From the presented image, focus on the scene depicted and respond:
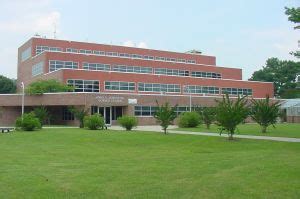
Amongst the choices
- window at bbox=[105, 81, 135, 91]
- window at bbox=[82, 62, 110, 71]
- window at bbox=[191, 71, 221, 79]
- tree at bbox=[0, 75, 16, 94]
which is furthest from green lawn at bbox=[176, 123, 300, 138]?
tree at bbox=[0, 75, 16, 94]

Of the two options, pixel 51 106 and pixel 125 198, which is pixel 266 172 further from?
pixel 51 106

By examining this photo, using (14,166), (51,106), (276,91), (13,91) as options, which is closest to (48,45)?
(13,91)

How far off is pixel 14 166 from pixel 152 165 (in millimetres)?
4267

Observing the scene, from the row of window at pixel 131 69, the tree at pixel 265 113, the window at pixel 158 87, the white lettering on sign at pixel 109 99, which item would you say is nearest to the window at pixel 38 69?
the row of window at pixel 131 69

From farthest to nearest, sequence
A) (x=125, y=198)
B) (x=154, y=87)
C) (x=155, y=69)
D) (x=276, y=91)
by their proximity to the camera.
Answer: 1. (x=276, y=91)
2. (x=155, y=69)
3. (x=154, y=87)
4. (x=125, y=198)

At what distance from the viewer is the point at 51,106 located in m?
62.8

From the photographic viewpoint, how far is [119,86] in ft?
227

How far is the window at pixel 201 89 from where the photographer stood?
76.4 metres

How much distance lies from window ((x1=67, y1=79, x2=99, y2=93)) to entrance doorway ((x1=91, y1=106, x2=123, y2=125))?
22.2ft

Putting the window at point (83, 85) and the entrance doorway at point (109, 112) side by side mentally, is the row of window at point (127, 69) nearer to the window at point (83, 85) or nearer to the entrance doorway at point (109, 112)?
the window at point (83, 85)

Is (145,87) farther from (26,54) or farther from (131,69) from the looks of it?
(26,54)

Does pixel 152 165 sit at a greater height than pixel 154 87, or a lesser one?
lesser

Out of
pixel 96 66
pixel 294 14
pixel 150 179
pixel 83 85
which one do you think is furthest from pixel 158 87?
pixel 150 179

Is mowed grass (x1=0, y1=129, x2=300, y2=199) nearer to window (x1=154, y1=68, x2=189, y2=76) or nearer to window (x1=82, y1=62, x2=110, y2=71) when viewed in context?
window (x1=82, y1=62, x2=110, y2=71)
